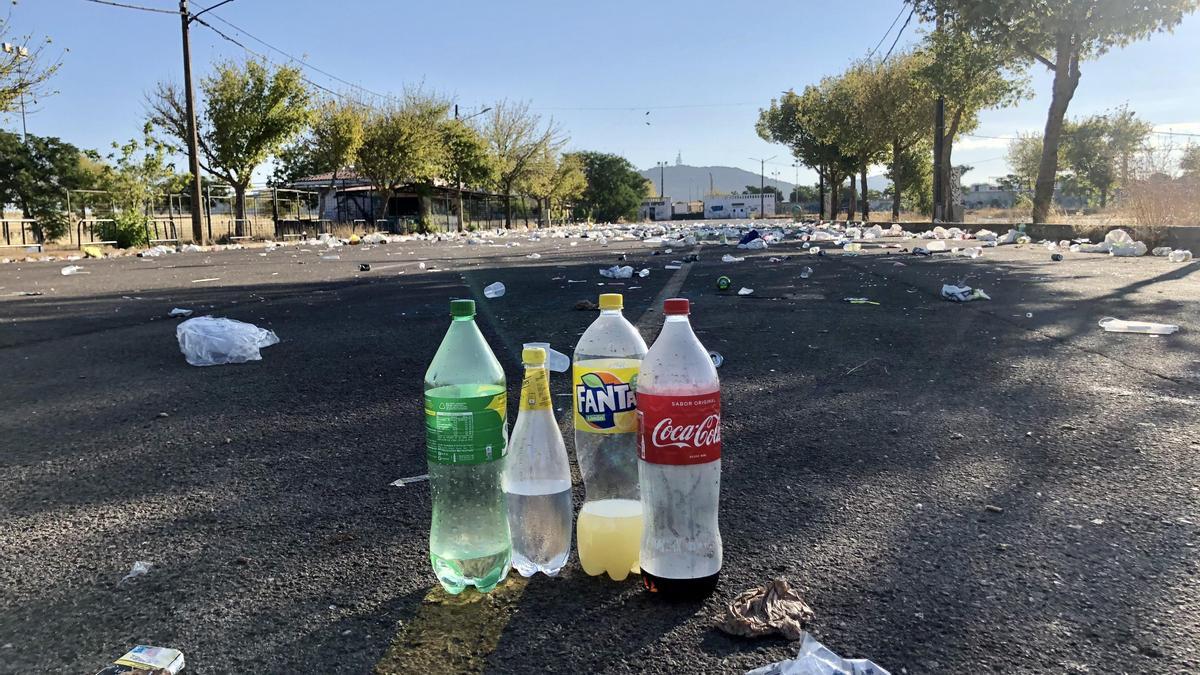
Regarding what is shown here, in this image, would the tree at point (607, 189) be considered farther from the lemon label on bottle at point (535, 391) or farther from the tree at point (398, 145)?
the lemon label on bottle at point (535, 391)

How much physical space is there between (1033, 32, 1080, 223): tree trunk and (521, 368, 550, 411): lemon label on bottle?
70.9ft

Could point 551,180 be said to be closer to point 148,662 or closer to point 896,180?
point 896,180

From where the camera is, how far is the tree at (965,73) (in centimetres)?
2189

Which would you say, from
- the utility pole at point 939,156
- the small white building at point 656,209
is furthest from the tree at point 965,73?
the small white building at point 656,209

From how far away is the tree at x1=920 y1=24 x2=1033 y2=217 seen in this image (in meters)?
21.9

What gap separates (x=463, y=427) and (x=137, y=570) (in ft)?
3.40

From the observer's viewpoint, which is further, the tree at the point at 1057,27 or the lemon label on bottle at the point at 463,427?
the tree at the point at 1057,27

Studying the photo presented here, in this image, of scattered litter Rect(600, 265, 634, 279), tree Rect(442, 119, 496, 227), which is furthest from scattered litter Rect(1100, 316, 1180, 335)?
tree Rect(442, 119, 496, 227)

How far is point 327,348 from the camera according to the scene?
5.44 meters

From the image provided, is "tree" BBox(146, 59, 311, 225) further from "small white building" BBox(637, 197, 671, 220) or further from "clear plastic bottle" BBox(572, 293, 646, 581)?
"small white building" BBox(637, 197, 671, 220)

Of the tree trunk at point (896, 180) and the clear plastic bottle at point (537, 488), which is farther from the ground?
the tree trunk at point (896, 180)

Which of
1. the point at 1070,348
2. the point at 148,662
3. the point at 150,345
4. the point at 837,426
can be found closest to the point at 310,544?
the point at 148,662

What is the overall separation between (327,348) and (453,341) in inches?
148

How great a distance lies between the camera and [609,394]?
2.04 meters
